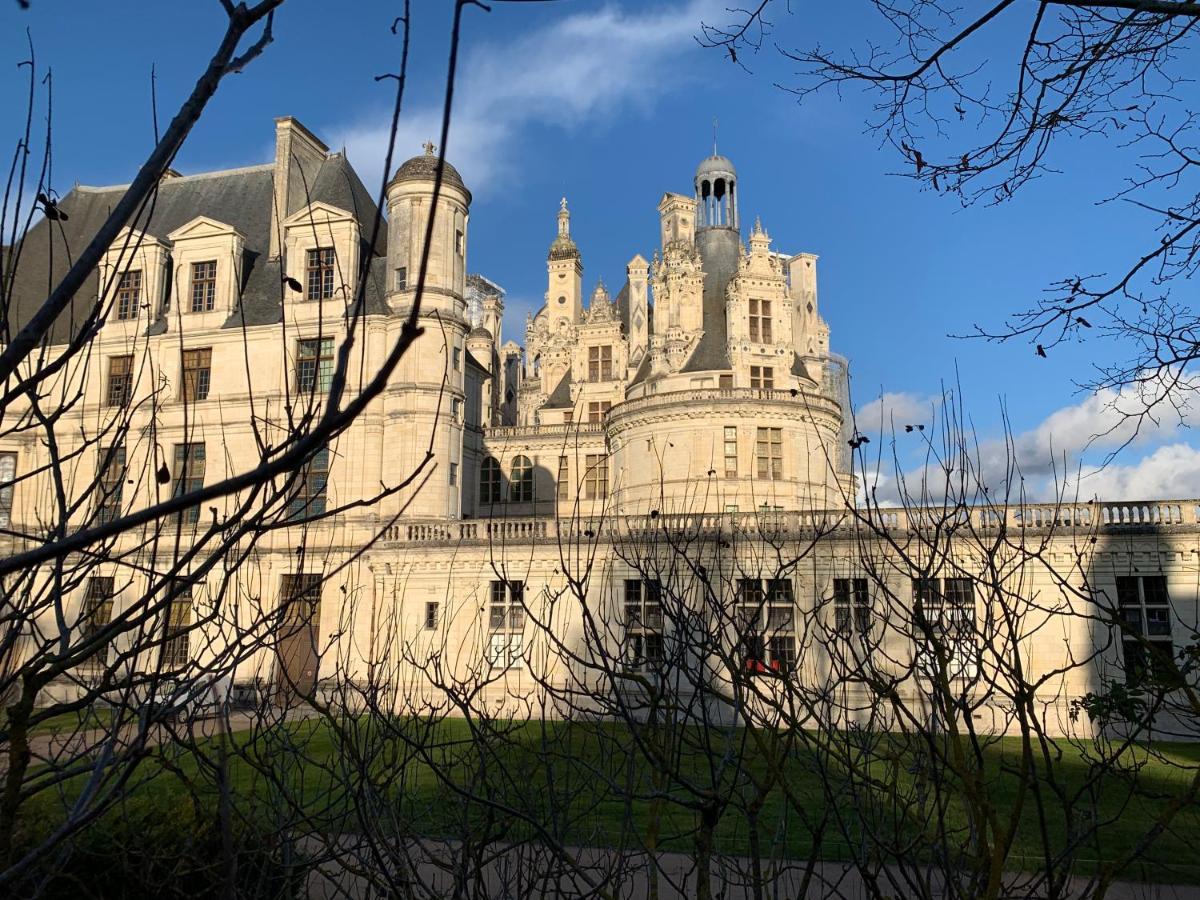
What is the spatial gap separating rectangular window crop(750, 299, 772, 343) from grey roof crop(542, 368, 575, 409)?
11628 millimetres

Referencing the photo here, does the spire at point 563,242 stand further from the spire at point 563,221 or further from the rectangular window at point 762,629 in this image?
the rectangular window at point 762,629

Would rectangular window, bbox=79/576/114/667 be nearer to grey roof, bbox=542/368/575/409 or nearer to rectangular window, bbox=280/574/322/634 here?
rectangular window, bbox=280/574/322/634

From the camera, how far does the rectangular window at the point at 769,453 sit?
3222cm

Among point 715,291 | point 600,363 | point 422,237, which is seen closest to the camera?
point 422,237

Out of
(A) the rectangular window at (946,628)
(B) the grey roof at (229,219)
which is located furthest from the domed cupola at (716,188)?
(A) the rectangular window at (946,628)

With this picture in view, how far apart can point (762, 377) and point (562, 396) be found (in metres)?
13.4

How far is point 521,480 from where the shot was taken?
136 ft

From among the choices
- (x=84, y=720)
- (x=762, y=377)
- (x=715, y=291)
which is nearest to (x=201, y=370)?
(x=762, y=377)

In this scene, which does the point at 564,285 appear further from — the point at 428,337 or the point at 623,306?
the point at 428,337

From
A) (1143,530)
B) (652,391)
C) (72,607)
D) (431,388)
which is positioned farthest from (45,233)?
(1143,530)

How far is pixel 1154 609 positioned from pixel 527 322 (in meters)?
40.2

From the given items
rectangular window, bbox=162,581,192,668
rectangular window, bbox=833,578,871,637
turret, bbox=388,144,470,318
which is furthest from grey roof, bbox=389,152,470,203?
rectangular window, bbox=833,578,871,637

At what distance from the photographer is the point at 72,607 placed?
951 inches

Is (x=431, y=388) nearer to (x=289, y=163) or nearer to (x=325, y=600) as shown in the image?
(x=325, y=600)
